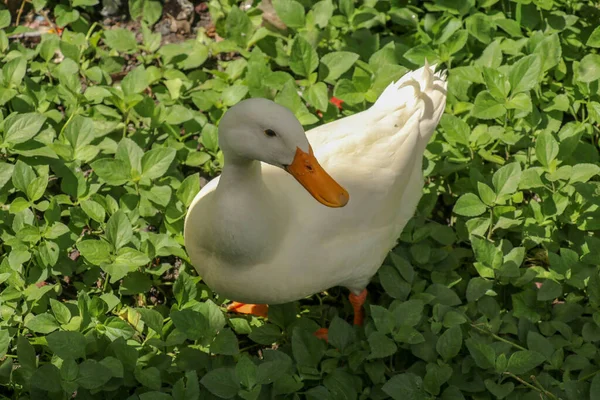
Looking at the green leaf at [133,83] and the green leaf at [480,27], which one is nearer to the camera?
the green leaf at [133,83]

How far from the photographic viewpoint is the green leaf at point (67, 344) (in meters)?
2.84

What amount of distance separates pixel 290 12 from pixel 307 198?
1.58 metres

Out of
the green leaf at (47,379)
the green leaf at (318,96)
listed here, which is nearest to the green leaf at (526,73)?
the green leaf at (318,96)

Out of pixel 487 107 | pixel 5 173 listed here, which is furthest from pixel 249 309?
pixel 487 107

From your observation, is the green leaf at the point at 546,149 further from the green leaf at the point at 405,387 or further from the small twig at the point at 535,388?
the green leaf at the point at 405,387

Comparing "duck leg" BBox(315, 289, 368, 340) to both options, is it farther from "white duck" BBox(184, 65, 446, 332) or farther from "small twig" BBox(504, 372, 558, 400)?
"small twig" BBox(504, 372, 558, 400)

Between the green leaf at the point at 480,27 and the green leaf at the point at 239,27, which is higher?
the green leaf at the point at 239,27

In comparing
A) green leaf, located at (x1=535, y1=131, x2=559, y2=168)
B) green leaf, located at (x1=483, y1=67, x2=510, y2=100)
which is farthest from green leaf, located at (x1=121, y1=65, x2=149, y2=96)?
green leaf, located at (x1=535, y1=131, x2=559, y2=168)

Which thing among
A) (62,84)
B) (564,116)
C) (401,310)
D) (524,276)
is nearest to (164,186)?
(62,84)

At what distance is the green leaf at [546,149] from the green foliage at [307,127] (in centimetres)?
2

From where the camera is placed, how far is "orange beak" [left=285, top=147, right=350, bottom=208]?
8.84 feet

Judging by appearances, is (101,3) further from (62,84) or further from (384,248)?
(384,248)

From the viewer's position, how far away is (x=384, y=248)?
324cm

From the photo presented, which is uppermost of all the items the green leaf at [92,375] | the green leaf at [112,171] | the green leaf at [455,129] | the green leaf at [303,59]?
the green leaf at [303,59]
